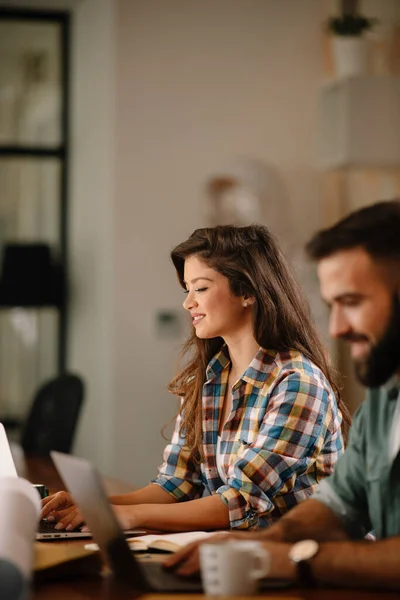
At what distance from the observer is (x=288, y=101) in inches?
234

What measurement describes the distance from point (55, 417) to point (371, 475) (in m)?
2.55

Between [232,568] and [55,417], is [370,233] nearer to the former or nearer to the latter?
[232,568]

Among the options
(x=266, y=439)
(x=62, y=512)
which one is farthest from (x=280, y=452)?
(x=62, y=512)

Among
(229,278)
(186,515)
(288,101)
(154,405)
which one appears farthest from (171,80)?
(186,515)

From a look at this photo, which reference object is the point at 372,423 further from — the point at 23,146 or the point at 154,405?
the point at 23,146

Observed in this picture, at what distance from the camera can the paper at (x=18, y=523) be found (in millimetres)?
1506

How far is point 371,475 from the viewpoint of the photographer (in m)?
1.76

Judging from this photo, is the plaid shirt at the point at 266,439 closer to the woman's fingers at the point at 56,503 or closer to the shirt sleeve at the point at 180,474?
the shirt sleeve at the point at 180,474

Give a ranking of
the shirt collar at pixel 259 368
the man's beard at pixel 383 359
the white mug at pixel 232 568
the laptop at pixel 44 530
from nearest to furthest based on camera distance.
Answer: the white mug at pixel 232 568
the man's beard at pixel 383 359
the laptop at pixel 44 530
the shirt collar at pixel 259 368

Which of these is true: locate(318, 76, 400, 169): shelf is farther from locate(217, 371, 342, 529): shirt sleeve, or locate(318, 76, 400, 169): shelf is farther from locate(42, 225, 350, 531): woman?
locate(217, 371, 342, 529): shirt sleeve

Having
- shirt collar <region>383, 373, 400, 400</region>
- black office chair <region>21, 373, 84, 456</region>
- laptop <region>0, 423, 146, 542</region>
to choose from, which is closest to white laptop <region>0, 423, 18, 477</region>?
laptop <region>0, 423, 146, 542</region>

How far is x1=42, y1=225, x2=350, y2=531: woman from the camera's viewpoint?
2.13 m

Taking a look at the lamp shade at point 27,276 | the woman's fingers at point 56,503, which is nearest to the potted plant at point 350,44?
the lamp shade at point 27,276

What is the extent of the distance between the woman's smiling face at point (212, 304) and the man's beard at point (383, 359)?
2.38ft
